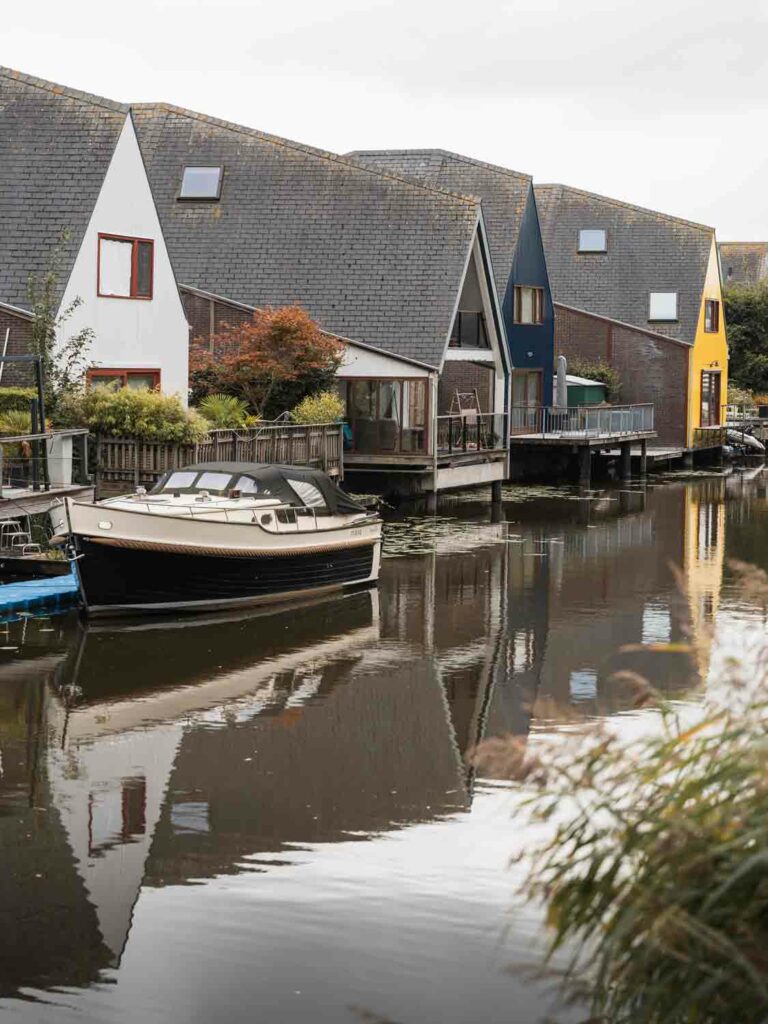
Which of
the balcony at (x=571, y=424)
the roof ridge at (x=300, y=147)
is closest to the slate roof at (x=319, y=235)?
the roof ridge at (x=300, y=147)

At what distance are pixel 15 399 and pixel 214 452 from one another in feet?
15.3

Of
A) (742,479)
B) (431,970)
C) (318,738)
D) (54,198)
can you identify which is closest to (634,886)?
(431,970)

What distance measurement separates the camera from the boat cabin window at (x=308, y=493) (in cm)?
2547

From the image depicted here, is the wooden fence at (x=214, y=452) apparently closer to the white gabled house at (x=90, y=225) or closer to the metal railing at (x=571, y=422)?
the white gabled house at (x=90, y=225)

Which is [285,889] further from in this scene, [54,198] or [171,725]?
[54,198]

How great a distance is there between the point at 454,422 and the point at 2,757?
2713 centimetres

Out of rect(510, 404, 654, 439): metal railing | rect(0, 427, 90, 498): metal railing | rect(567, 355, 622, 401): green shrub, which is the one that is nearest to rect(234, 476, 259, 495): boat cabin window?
rect(0, 427, 90, 498): metal railing

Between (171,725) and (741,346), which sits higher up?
(741,346)

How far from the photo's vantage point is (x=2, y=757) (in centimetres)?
1556

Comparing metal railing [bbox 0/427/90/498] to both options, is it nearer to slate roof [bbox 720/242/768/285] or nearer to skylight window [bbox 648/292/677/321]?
skylight window [bbox 648/292/677/321]

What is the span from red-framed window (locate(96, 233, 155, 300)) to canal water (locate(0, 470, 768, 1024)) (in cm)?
937

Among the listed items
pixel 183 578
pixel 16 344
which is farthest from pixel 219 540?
pixel 16 344

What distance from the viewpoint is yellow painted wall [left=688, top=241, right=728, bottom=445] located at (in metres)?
61.5

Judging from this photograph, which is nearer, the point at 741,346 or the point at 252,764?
the point at 252,764
